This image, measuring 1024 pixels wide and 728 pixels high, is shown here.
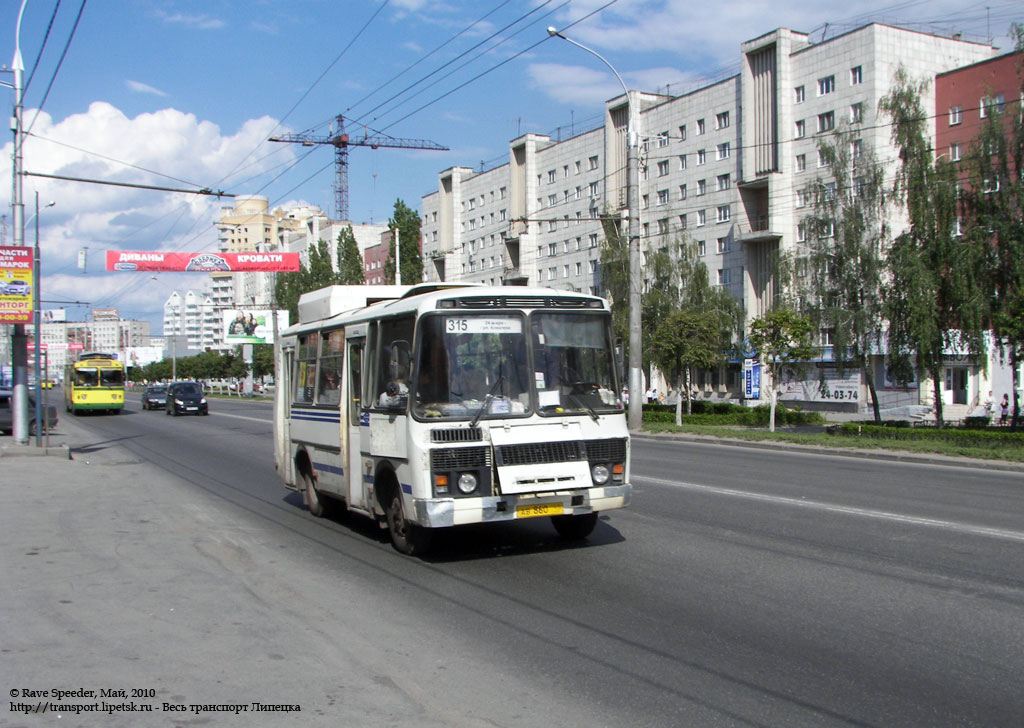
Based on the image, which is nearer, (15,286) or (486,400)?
(486,400)

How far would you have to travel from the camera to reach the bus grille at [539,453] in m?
8.12

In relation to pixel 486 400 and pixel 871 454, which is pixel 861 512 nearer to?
pixel 486 400

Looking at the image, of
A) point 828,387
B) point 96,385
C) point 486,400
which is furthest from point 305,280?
point 486,400

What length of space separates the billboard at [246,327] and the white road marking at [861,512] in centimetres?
6070

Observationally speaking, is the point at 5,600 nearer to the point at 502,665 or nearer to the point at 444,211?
the point at 502,665

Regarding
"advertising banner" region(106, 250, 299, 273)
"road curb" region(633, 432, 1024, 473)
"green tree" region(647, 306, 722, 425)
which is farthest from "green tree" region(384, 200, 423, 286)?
"road curb" region(633, 432, 1024, 473)

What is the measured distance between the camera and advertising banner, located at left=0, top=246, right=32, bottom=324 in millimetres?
19344

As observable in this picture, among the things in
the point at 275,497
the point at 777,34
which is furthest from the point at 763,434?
the point at 777,34

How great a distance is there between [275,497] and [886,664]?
10809mm

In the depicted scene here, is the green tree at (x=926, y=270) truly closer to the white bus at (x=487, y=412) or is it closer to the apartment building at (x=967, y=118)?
the apartment building at (x=967, y=118)

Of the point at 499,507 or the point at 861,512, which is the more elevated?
the point at 499,507

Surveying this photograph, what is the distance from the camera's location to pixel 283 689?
520 cm

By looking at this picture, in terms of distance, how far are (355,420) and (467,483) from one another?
2222mm

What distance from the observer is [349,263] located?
68.7 metres
